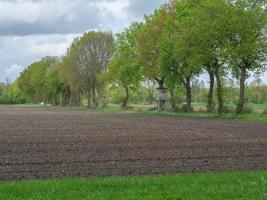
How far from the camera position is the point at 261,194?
42.5 ft

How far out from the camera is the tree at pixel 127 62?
320 feet

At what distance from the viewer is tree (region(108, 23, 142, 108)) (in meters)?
97.4

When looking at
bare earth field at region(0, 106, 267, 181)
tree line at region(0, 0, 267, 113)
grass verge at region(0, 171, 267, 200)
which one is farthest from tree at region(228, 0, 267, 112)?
grass verge at region(0, 171, 267, 200)

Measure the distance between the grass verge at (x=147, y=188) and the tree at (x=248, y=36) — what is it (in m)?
50.3

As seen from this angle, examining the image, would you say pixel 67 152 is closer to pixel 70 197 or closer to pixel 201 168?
pixel 201 168

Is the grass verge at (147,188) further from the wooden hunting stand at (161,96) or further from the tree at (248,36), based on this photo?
the wooden hunting stand at (161,96)

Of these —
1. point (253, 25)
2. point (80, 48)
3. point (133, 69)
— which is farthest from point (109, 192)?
point (80, 48)

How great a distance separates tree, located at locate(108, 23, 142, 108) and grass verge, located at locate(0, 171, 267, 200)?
78.0m

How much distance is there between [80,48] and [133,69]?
2915 cm

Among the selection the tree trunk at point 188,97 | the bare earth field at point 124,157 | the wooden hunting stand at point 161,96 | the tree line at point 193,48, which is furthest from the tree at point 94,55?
the bare earth field at point 124,157

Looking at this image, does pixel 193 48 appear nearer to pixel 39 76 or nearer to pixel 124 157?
pixel 124 157

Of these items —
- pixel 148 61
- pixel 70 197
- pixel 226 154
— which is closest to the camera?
pixel 70 197

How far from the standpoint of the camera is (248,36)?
65688 millimetres

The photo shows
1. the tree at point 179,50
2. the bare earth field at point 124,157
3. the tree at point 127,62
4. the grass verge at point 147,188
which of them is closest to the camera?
the grass verge at point 147,188
